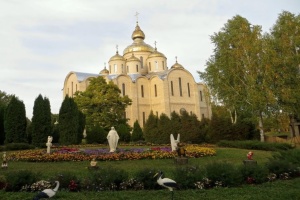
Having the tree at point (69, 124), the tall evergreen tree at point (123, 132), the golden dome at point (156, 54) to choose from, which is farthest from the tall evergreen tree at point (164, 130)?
the golden dome at point (156, 54)

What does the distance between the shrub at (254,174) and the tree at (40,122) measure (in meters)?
17.3

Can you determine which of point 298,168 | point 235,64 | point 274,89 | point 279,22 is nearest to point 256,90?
point 274,89

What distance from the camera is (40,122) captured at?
22188mm

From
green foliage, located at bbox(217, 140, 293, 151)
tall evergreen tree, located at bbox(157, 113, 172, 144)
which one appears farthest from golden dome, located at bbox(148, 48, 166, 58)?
green foliage, located at bbox(217, 140, 293, 151)

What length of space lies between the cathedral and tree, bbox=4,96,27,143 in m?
18.4

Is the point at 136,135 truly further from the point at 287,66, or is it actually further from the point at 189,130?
the point at 287,66

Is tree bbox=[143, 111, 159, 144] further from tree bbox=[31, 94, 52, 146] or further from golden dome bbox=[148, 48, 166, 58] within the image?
golden dome bbox=[148, 48, 166, 58]

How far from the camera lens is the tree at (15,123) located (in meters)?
21.7

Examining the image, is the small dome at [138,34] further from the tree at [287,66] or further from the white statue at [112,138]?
the white statue at [112,138]

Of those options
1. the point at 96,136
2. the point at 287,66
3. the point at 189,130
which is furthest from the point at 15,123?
the point at 287,66

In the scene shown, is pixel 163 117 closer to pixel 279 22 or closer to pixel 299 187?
pixel 279 22

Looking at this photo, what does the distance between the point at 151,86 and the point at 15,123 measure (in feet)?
81.8

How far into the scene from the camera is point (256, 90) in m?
20.8

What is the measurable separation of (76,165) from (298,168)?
824 cm
